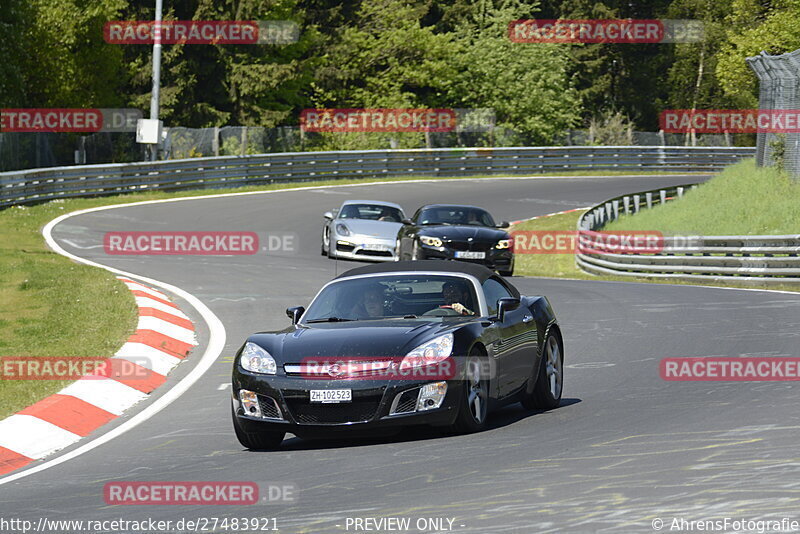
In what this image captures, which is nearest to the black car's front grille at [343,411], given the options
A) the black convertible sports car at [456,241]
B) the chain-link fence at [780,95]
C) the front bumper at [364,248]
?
the black convertible sports car at [456,241]

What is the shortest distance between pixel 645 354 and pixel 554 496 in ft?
22.2

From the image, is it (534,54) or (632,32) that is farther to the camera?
(632,32)

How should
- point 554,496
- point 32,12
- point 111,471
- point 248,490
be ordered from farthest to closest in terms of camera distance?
point 32,12
point 111,471
point 248,490
point 554,496

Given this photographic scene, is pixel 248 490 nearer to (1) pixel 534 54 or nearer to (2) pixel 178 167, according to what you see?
(2) pixel 178 167

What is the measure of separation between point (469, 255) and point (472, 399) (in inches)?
597

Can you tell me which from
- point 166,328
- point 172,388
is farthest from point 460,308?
point 166,328

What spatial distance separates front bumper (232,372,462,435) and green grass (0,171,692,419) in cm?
290

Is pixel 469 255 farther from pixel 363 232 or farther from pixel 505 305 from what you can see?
pixel 505 305

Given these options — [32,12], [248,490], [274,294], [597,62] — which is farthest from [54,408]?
[597,62]

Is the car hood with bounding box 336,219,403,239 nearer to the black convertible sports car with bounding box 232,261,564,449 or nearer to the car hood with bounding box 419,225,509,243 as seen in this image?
the car hood with bounding box 419,225,509,243

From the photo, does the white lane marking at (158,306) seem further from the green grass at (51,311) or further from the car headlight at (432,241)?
the car headlight at (432,241)

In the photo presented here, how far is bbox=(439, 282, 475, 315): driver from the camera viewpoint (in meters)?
10.2

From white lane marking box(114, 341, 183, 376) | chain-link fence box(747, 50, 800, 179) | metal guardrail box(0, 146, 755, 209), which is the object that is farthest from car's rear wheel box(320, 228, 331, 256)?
white lane marking box(114, 341, 183, 376)

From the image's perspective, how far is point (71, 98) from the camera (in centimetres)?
5106
